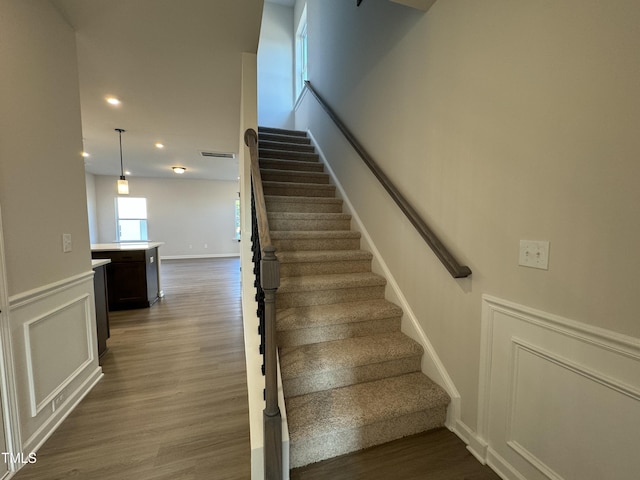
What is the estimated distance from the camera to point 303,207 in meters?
3.05

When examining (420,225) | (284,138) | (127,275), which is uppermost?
(284,138)

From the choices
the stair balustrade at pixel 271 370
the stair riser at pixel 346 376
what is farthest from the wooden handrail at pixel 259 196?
the stair riser at pixel 346 376

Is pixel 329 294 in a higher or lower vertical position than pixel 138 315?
higher

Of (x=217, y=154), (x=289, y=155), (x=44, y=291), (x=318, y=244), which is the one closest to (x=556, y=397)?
(x=318, y=244)

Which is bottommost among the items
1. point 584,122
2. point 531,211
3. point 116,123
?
point 531,211

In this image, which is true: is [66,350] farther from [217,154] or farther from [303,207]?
[217,154]

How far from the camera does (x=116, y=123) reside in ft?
12.4

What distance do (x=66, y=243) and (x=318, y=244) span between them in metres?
1.85

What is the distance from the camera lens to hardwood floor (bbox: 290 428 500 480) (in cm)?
136

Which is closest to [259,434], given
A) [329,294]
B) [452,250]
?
[329,294]

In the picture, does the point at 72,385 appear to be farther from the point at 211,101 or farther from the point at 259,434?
the point at 211,101

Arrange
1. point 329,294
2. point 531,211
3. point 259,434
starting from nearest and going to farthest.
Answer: point 531,211, point 259,434, point 329,294

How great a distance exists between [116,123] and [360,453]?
183 inches

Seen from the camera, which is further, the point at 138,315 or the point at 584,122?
the point at 138,315
